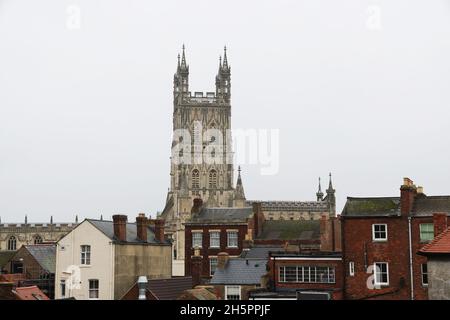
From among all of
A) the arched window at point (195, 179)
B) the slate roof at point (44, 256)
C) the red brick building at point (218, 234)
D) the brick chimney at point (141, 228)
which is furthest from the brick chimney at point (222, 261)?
the arched window at point (195, 179)

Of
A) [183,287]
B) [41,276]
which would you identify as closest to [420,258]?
[183,287]

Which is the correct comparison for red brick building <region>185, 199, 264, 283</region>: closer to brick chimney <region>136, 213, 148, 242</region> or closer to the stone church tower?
brick chimney <region>136, 213, 148, 242</region>

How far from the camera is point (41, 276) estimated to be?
1494 inches

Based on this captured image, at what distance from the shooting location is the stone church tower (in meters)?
101

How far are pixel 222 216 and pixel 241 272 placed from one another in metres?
19.9

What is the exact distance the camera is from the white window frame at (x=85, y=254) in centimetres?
3198

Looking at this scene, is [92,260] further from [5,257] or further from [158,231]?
[5,257]

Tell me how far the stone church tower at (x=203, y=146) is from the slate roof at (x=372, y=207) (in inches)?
2521

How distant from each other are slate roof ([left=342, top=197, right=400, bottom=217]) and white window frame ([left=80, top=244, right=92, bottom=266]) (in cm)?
1255

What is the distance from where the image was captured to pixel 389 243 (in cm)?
2998

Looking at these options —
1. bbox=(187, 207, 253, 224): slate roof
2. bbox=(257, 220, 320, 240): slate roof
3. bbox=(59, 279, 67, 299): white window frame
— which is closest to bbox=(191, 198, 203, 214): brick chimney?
bbox=(187, 207, 253, 224): slate roof

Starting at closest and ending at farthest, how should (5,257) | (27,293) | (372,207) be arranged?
1. (27,293)
2. (372,207)
3. (5,257)

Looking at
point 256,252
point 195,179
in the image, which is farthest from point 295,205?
point 256,252
